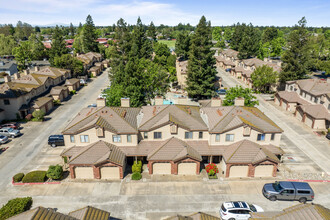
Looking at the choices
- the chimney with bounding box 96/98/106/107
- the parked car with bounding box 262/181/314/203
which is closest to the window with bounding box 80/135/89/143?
the chimney with bounding box 96/98/106/107

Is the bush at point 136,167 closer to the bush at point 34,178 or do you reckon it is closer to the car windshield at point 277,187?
the bush at point 34,178

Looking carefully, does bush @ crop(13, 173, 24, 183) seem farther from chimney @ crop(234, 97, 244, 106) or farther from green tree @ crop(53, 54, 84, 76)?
green tree @ crop(53, 54, 84, 76)

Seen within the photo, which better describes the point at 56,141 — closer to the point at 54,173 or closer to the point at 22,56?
the point at 54,173

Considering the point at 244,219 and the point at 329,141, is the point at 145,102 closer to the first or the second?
the point at 244,219

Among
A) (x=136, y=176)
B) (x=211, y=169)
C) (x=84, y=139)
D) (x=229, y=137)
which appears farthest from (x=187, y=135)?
(x=84, y=139)

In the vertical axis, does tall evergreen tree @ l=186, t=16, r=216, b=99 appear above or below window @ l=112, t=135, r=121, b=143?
above
